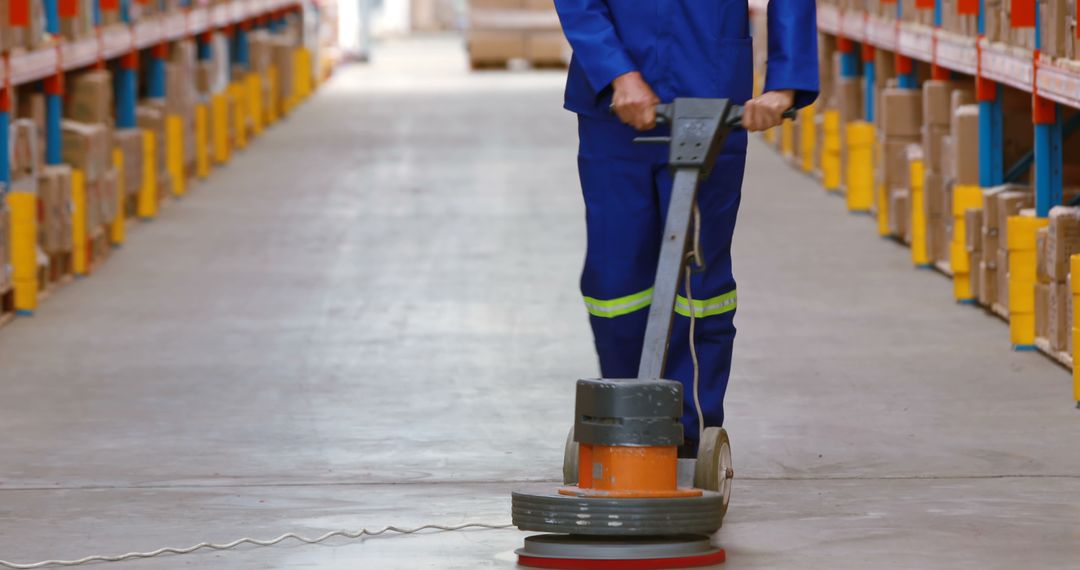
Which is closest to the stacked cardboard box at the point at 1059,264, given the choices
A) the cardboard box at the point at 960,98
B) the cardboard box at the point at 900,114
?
the cardboard box at the point at 960,98

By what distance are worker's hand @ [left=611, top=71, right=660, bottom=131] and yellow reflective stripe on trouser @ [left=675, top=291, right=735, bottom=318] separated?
0.42 metres

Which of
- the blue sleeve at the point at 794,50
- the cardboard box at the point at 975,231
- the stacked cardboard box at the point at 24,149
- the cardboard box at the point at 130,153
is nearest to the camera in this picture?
the blue sleeve at the point at 794,50

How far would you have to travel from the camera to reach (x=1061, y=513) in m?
4.51

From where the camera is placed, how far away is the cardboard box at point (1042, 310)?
6.87 m

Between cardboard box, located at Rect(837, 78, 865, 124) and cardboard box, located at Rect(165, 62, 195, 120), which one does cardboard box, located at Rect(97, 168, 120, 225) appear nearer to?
cardboard box, located at Rect(165, 62, 195, 120)

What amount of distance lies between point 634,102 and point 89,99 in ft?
22.5

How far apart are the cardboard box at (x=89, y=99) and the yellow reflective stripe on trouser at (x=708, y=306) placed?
662 cm

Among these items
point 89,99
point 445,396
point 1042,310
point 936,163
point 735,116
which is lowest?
point 445,396

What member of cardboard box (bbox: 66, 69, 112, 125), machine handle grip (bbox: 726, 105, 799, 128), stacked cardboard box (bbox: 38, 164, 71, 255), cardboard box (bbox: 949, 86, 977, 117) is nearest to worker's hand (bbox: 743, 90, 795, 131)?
machine handle grip (bbox: 726, 105, 799, 128)

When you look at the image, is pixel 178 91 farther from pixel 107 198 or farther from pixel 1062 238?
pixel 1062 238

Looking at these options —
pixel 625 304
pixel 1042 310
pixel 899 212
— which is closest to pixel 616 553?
pixel 625 304

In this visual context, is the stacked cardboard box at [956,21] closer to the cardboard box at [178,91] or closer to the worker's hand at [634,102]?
the worker's hand at [634,102]

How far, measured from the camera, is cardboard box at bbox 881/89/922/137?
33.7 ft

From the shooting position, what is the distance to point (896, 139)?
10367mm
